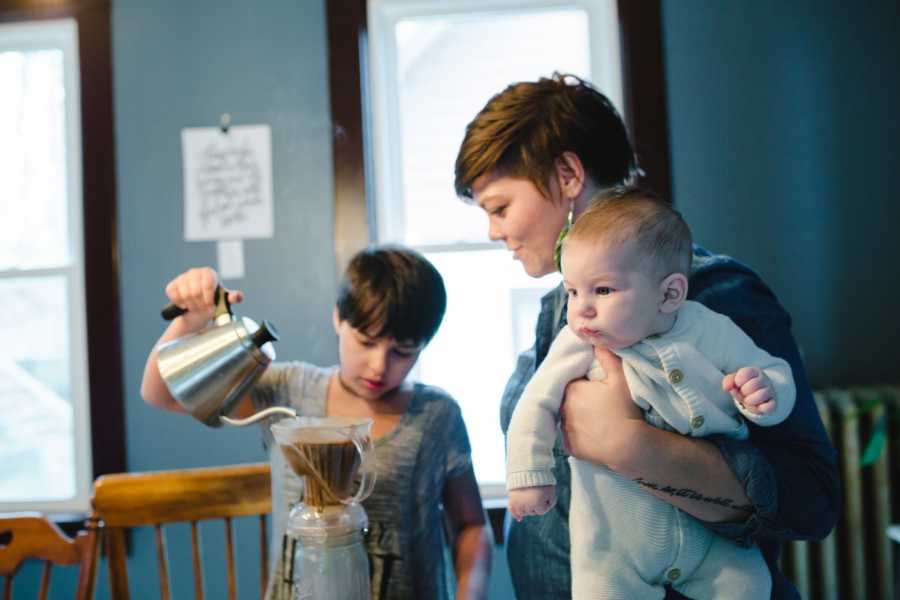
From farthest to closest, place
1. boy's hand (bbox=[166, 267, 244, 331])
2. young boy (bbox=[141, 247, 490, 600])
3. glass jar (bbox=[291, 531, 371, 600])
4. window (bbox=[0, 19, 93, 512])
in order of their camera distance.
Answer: window (bbox=[0, 19, 93, 512])
young boy (bbox=[141, 247, 490, 600])
boy's hand (bbox=[166, 267, 244, 331])
glass jar (bbox=[291, 531, 371, 600])

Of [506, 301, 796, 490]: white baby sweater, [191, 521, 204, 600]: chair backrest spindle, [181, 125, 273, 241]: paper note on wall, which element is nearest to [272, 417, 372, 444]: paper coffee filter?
[506, 301, 796, 490]: white baby sweater

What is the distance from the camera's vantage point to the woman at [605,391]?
865 mm

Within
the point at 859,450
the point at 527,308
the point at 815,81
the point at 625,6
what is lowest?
the point at 859,450

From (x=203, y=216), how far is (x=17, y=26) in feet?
3.16

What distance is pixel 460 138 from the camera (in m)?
2.66

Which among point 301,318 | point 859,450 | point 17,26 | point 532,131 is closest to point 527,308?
point 301,318

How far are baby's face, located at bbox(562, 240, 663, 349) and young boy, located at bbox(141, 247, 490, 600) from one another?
569 mm

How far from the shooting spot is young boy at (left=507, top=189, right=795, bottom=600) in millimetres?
863

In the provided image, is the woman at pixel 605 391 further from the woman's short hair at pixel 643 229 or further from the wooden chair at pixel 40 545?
the wooden chair at pixel 40 545

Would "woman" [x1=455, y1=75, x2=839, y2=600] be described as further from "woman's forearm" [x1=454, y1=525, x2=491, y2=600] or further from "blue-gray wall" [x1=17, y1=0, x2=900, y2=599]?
"blue-gray wall" [x1=17, y1=0, x2=900, y2=599]

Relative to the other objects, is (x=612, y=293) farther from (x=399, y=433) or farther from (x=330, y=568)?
(x=399, y=433)

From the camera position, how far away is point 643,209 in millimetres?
A: 876

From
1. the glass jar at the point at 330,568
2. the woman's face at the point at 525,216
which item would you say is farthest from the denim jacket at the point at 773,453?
the glass jar at the point at 330,568

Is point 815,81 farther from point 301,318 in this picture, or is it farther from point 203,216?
point 203,216
